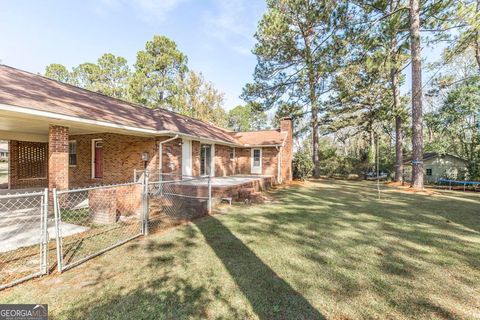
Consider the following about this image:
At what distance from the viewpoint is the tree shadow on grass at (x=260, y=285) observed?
8.50 ft

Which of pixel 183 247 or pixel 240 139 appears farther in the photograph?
pixel 240 139

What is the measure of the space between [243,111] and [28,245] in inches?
1581

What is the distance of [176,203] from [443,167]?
23.3m

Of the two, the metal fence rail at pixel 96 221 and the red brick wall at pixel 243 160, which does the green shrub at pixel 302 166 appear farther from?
the metal fence rail at pixel 96 221

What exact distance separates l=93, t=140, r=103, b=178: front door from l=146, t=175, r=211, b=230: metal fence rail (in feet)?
13.0

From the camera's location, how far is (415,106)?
12.8 m

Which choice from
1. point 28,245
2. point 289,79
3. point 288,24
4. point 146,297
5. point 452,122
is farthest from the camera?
point 289,79

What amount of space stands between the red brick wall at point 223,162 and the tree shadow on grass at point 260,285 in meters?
10.1

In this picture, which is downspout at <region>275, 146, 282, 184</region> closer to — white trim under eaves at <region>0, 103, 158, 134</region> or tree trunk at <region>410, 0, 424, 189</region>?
tree trunk at <region>410, 0, 424, 189</region>

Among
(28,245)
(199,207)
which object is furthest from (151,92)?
(28,245)

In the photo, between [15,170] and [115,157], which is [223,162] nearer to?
[115,157]

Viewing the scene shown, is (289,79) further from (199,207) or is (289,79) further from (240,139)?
(199,207)

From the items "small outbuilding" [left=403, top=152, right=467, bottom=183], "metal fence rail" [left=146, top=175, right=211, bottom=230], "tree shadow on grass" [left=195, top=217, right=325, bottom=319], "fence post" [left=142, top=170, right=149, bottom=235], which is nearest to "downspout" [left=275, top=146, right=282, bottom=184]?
"metal fence rail" [left=146, top=175, right=211, bottom=230]

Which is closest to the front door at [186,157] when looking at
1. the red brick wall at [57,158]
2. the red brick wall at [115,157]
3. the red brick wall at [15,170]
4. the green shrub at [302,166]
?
the red brick wall at [115,157]
